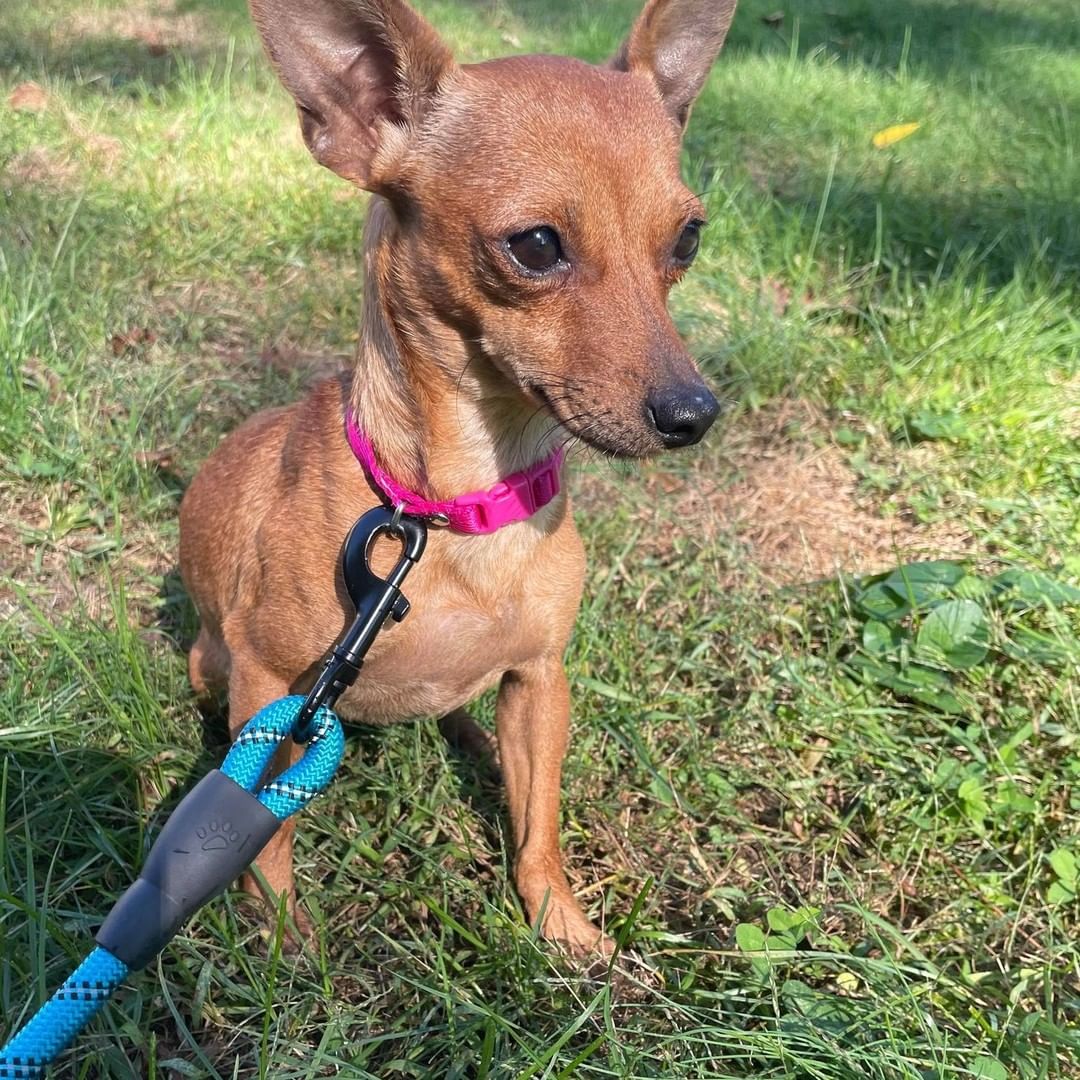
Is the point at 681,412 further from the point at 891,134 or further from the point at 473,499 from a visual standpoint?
the point at 891,134

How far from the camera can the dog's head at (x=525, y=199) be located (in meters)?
1.73

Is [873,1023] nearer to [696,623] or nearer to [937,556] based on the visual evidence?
[696,623]

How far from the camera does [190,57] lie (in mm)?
6715

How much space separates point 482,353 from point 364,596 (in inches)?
19.6

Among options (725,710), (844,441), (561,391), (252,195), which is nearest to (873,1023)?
(725,710)

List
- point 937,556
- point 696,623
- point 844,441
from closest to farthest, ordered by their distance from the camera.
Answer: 1. point 696,623
2. point 937,556
3. point 844,441

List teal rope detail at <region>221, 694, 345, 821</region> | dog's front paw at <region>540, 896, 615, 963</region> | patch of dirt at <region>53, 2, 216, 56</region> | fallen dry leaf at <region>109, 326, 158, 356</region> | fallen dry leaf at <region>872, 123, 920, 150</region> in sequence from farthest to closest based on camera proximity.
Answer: patch of dirt at <region>53, 2, 216, 56</region> < fallen dry leaf at <region>872, 123, 920, 150</region> < fallen dry leaf at <region>109, 326, 158, 356</region> < dog's front paw at <region>540, 896, 615, 963</region> < teal rope detail at <region>221, 694, 345, 821</region>

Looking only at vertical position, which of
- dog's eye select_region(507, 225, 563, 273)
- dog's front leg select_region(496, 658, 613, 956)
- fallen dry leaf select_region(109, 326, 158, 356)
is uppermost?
dog's eye select_region(507, 225, 563, 273)

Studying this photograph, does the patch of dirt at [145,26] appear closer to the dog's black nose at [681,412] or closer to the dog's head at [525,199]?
the dog's head at [525,199]

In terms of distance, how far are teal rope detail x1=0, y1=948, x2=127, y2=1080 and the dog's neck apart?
101 cm

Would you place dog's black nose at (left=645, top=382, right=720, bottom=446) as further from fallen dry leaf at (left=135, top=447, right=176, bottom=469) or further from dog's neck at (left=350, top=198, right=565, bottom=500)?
fallen dry leaf at (left=135, top=447, right=176, bottom=469)

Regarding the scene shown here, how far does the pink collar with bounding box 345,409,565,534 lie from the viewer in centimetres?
198

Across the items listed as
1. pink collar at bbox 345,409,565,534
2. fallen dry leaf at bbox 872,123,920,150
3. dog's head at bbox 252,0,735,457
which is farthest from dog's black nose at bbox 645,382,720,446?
fallen dry leaf at bbox 872,123,920,150

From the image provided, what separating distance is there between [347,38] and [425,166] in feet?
0.88
